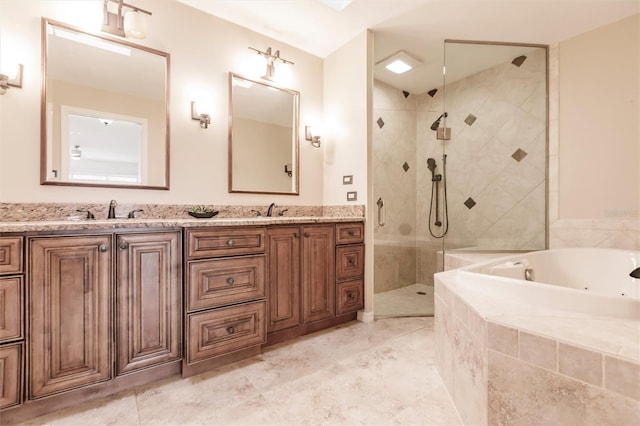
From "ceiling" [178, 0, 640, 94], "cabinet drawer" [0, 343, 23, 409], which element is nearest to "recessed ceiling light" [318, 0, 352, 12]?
"ceiling" [178, 0, 640, 94]

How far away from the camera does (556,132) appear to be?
2654mm

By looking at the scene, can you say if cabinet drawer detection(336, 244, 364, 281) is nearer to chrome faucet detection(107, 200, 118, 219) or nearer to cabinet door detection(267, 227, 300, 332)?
cabinet door detection(267, 227, 300, 332)

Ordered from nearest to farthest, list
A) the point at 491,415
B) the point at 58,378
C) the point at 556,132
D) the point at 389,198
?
the point at 491,415
the point at 58,378
the point at 556,132
the point at 389,198

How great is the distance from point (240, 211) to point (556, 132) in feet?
9.71

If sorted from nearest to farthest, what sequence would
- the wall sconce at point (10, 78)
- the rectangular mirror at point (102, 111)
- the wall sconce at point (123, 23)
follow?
the wall sconce at point (10, 78) → the rectangular mirror at point (102, 111) → the wall sconce at point (123, 23)

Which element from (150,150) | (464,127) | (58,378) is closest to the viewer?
(58,378)

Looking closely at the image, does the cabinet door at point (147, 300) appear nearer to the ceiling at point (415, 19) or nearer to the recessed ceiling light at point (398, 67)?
the ceiling at point (415, 19)

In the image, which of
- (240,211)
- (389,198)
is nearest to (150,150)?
(240,211)

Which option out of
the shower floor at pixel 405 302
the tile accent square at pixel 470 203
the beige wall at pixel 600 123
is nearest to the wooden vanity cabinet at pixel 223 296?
the shower floor at pixel 405 302

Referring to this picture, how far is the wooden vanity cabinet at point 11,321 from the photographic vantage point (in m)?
1.15

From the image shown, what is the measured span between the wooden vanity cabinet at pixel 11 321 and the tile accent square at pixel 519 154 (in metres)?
3.61

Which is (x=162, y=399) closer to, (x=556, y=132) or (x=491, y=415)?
(x=491, y=415)

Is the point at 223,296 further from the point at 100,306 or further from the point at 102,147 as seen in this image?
the point at 102,147

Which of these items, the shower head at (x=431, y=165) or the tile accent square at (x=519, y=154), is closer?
the tile accent square at (x=519, y=154)
